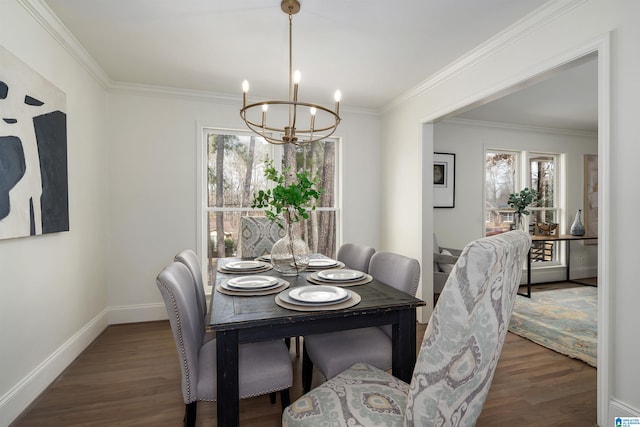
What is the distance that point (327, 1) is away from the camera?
196cm

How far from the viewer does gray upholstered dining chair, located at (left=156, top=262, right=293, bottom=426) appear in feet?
4.44

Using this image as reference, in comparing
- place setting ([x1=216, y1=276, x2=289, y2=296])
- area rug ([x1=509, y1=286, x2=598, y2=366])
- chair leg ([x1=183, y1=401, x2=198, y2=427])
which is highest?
place setting ([x1=216, y1=276, x2=289, y2=296])

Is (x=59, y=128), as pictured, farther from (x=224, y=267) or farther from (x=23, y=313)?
(x=224, y=267)

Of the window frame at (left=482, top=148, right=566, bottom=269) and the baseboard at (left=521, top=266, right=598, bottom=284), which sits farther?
the baseboard at (left=521, top=266, right=598, bottom=284)

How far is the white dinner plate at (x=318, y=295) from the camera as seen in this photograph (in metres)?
1.47

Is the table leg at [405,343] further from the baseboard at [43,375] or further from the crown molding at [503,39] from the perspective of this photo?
the baseboard at [43,375]

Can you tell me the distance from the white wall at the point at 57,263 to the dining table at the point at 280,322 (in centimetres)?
123

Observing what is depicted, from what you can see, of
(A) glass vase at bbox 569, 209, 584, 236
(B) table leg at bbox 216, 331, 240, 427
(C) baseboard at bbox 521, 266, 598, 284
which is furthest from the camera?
(C) baseboard at bbox 521, 266, 598, 284

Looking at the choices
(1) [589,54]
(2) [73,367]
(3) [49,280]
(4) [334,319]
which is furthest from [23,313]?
(1) [589,54]

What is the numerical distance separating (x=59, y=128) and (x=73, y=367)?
5.86 ft

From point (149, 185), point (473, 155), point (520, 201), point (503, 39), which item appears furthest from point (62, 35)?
point (520, 201)

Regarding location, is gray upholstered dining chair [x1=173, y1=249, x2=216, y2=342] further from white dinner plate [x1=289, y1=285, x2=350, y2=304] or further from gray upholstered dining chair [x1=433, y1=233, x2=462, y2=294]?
gray upholstered dining chair [x1=433, y1=233, x2=462, y2=294]

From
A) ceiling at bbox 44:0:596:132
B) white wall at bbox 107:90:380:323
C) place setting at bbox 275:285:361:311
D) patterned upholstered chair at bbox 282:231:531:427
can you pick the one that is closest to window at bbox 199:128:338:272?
white wall at bbox 107:90:380:323

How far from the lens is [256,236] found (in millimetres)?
3033
